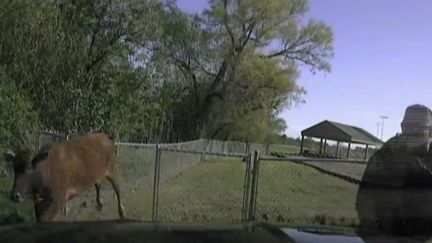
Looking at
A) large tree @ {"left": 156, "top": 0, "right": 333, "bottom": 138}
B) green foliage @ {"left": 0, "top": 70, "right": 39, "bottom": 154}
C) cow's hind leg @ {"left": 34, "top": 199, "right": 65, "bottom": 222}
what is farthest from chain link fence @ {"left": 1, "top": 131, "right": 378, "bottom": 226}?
large tree @ {"left": 156, "top": 0, "right": 333, "bottom": 138}

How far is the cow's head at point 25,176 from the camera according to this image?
858 centimetres

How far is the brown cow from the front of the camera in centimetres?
874

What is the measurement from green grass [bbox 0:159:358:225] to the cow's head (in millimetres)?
1436

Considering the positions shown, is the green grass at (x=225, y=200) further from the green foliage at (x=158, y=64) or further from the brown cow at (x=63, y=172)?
the green foliage at (x=158, y=64)

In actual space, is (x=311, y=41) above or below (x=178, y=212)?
above

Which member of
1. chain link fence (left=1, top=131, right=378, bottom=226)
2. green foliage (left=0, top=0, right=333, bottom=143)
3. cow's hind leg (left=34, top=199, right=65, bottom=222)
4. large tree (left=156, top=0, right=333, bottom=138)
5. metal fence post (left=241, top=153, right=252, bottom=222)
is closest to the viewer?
cow's hind leg (left=34, top=199, right=65, bottom=222)

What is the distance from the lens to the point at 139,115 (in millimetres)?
22688

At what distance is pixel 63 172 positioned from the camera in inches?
375

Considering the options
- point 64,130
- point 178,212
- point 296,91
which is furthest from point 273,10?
point 178,212

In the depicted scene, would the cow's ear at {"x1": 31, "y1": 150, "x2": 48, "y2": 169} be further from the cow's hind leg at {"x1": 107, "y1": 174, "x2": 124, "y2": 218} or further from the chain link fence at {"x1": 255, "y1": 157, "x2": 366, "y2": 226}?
the chain link fence at {"x1": 255, "y1": 157, "x2": 366, "y2": 226}

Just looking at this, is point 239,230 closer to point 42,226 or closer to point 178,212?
point 42,226

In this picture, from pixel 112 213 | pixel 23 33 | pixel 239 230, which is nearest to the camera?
pixel 239 230

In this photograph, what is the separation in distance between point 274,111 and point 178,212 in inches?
1581

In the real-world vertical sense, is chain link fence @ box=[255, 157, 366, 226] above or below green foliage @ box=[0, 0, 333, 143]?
below
